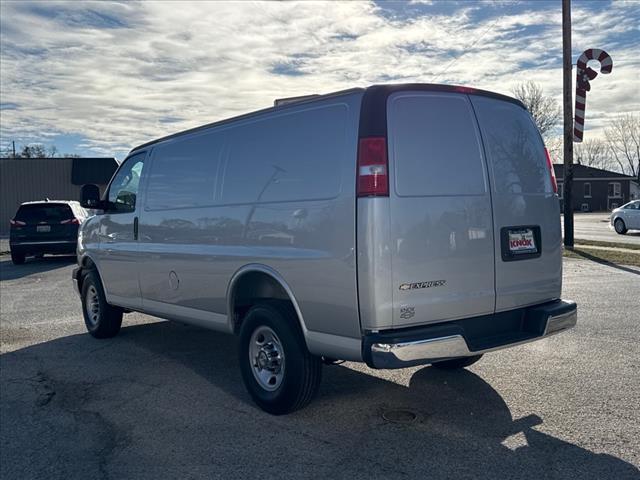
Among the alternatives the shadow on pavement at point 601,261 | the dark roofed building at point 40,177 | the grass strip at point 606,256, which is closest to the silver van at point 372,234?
the shadow on pavement at point 601,261

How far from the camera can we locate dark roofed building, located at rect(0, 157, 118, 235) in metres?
41.0

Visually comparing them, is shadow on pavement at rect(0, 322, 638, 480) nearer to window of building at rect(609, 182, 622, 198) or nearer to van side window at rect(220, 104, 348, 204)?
van side window at rect(220, 104, 348, 204)

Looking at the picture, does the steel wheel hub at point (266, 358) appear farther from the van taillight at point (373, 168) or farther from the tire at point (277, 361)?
the van taillight at point (373, 168)

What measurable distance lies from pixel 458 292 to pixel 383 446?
1150 millimetres

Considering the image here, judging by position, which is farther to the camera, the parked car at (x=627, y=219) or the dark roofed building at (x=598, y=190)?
the dark roofed building at (x=598, y=190)

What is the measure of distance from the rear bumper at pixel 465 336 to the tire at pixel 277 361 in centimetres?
77

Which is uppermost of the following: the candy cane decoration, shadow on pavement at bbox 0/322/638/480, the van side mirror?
the candy cane decoration

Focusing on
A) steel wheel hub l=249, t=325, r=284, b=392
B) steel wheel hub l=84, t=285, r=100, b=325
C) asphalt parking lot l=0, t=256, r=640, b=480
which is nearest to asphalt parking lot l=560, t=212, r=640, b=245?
asphalt parking lot l=0, t=256, r=640, b=480

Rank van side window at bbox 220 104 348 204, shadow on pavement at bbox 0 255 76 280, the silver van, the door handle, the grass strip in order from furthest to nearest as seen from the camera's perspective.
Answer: shadow on pavement at bbox 0 255 76 280
the grass strip
the door handle
van side window at bbox 220 104 348 204
the silver van

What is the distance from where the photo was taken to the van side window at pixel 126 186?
711 centimetres

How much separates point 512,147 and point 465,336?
1.54m

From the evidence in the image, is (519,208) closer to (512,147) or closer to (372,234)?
(512,147)

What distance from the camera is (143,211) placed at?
22.3 feet

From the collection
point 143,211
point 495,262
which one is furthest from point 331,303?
point 143,211
